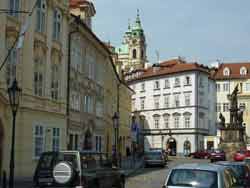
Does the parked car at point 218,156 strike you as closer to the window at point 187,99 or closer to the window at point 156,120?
the window at point 187,99

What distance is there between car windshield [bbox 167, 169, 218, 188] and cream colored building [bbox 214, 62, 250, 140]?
281 feet

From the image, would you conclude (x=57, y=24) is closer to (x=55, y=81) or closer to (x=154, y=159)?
(x=55, y=81)

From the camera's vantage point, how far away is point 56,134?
106 ft

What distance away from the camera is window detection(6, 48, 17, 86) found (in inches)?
1004

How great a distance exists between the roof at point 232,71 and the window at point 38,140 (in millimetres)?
73497

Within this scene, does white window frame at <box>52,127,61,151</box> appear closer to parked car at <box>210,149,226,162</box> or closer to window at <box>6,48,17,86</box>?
window at <box>6,48,17,86</box>

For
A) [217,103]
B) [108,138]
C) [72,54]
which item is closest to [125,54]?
[217,103]

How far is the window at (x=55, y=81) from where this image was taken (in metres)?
31.7

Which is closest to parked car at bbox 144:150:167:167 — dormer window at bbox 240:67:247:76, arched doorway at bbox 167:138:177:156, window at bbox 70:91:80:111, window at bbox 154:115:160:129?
window at bbox 70:91:80:111

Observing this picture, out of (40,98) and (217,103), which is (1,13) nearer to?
(40,98)

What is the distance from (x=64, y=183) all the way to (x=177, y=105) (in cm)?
7957

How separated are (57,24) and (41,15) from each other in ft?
9.62

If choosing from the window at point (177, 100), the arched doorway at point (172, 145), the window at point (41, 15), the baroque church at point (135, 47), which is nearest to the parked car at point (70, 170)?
the window at point (41, 15)

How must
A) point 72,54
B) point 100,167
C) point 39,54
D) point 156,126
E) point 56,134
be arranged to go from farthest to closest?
point 156,126 → point 72,54 → point 56,134 → point 39,54 → point 100,167
